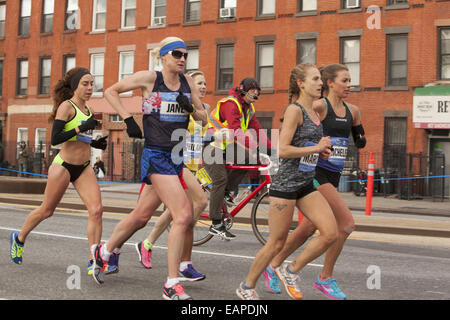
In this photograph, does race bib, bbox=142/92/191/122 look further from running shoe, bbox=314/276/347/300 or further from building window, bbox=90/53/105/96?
building window, bbox=90/53/105/96

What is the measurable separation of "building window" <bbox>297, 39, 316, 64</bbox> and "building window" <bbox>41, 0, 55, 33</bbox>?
53.4 feet

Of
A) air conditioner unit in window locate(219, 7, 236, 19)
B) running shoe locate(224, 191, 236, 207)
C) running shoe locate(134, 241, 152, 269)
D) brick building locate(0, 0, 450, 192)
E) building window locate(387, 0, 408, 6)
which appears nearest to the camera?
running shoe locate(134, 241, 152, 269)

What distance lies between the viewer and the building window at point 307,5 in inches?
A: 1158

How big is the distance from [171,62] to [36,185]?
50.7 ft

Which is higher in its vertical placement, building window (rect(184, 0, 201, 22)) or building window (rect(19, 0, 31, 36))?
building window (rect(19, 0, 31, 36))

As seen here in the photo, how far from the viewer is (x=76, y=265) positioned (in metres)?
7.56

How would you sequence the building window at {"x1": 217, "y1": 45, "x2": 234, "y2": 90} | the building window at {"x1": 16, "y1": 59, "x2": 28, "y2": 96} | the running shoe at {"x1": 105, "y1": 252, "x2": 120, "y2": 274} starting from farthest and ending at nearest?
the building window at {"x1": 16, "y1": 59, "x2": 28, "y2": 96} → the building window at {"x1": 217, "y1": 45, "x2": 234, "y2": 90} → the running shoe at {"x1": 105, "y1": 252, "x2": 120, "y2": 274}

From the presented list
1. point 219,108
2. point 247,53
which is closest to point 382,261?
point 219,108

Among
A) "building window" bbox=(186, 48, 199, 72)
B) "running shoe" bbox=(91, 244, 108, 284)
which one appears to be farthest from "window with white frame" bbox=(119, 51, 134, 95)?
"running shoe" bbox=(91, 244, 108, 284)

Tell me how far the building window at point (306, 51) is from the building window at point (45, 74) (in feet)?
52.4

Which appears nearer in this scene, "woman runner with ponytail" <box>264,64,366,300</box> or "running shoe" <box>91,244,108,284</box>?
"woman runner with ponytail" <box>264,64,366,300</box>

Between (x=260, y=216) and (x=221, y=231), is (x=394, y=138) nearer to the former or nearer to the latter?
(x=260, y=216)

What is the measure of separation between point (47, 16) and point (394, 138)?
72.0ft

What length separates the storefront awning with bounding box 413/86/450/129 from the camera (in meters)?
25.2
